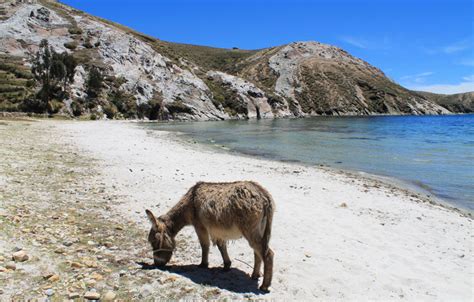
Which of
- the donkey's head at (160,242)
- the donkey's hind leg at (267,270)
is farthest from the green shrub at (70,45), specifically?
the donkey's hind leg at (267,270)

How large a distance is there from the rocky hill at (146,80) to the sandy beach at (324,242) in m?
49.9

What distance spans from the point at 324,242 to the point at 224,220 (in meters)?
3.70

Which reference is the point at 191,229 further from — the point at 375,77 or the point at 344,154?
the point at 375,77

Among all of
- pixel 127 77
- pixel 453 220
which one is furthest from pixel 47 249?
pixel 127 77

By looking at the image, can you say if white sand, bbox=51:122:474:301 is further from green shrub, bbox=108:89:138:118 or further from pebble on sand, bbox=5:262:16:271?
green shrub, bbox=108:89:138:118

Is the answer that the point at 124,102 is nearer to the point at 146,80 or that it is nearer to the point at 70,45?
the point at 146,80

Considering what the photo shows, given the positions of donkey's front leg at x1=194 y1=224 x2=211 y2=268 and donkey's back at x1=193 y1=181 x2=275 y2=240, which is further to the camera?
donkey's front leg at x1=194 y1=224 x2=211 y2=268

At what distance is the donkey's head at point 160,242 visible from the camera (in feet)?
21.8

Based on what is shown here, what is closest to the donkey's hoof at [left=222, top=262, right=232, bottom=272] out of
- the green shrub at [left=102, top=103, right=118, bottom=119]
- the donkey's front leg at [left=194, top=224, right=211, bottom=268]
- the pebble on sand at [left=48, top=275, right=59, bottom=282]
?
the donkey's front leg at [left=194, top=224, right=211, bottom=268]

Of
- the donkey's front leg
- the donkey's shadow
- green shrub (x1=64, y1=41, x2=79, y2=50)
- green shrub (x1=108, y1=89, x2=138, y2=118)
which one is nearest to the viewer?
the donkey's shadow

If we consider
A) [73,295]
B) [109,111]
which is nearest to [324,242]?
[73,295]

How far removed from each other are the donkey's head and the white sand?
516mm

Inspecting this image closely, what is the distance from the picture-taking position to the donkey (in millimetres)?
6059

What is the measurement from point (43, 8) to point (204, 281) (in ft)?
343
